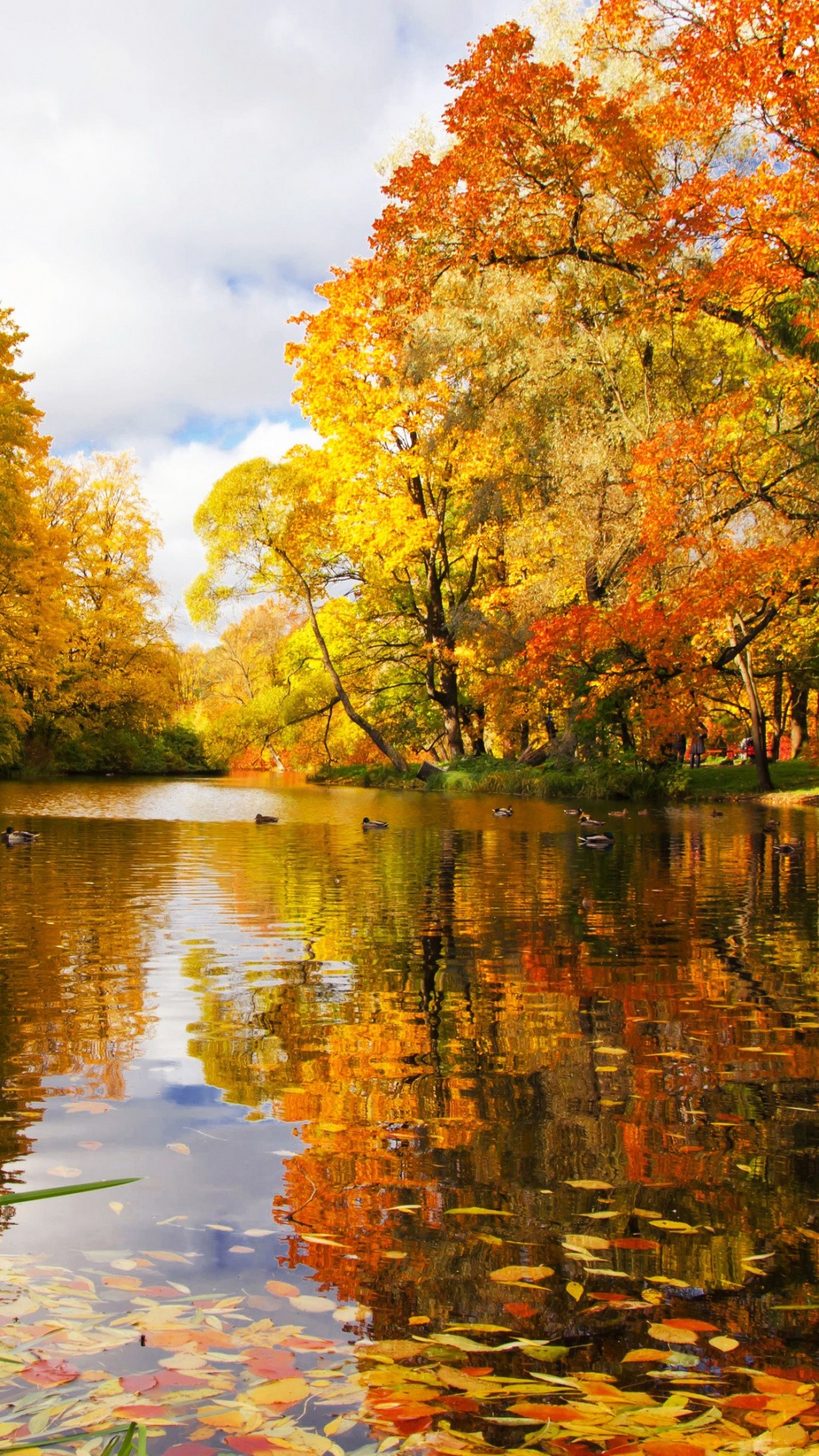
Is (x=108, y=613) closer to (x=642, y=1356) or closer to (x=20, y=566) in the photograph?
(x=20, y=566)

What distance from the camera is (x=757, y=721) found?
93.5 ft

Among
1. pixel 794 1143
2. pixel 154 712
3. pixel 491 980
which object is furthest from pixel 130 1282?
pixel 154 712

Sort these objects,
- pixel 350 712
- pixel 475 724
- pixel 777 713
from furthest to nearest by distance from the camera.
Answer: pixel 777 713 < pixel 475 724 < pixel 350 712

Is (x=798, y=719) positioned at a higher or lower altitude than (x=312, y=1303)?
higher

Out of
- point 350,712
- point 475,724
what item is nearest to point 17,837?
point 350,712

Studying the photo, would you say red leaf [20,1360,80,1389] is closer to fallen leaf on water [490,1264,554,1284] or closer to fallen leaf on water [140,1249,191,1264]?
fallen leaf on water [140,1249,191,1264]

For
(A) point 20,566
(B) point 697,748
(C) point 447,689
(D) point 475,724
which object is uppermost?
(A) point 20,566

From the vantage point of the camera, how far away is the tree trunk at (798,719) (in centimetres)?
4198

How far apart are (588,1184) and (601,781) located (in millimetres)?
24468

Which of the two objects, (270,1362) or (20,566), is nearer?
(270,1362)

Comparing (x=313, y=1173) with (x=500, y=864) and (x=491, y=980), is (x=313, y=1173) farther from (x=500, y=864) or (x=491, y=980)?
(x=500, y=864)

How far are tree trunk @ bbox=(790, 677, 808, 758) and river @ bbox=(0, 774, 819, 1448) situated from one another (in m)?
35.4

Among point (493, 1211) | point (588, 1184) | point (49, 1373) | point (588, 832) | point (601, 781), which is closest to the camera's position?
point (49, 1373)

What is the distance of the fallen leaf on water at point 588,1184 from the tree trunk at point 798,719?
41.0m
